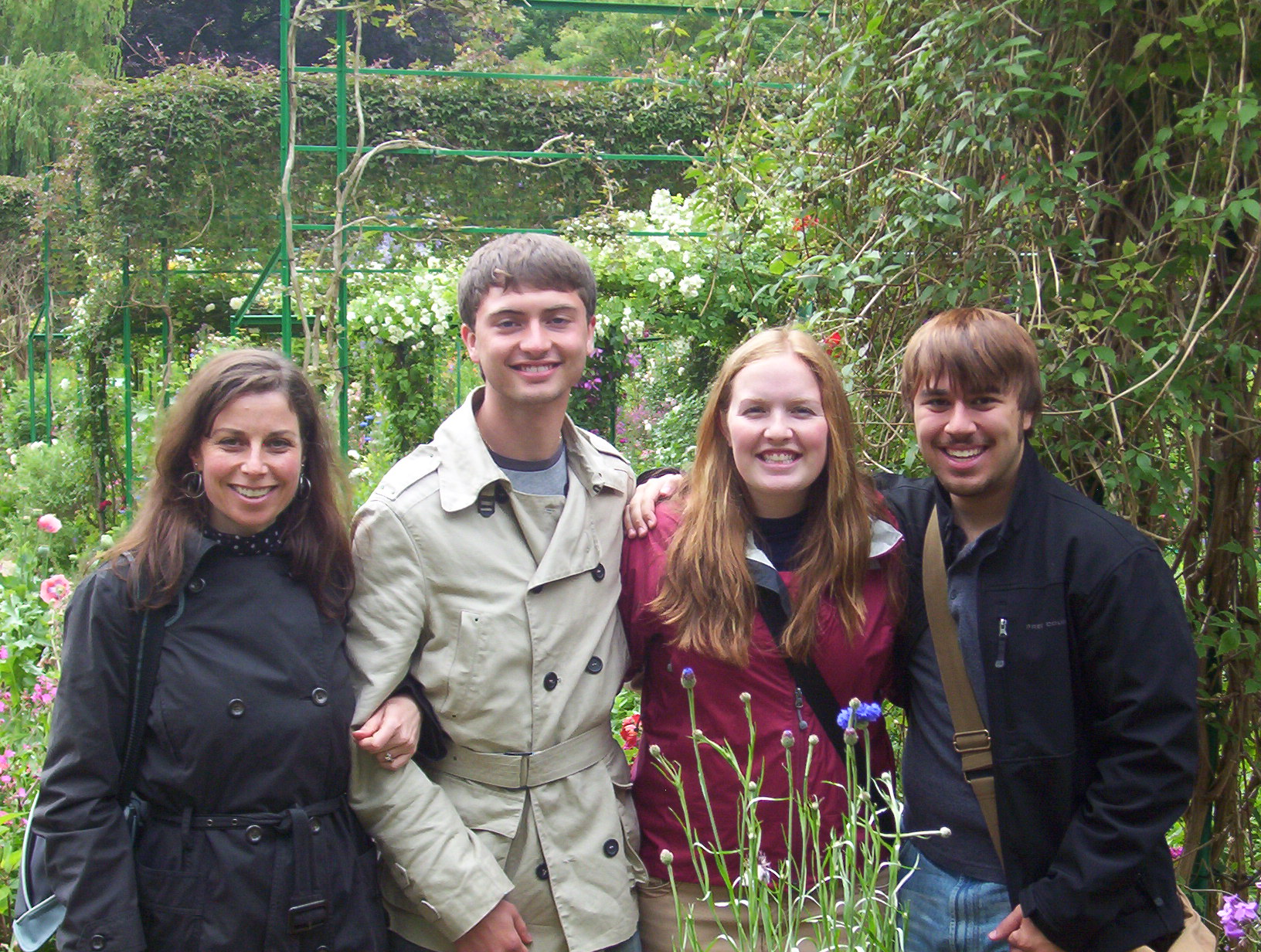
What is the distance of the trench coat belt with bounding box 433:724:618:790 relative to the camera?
204 centimetres

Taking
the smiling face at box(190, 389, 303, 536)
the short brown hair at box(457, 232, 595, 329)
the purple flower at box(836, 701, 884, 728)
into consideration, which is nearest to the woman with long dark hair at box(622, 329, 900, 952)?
the short brown hair at box(457, 232, 595, 329)

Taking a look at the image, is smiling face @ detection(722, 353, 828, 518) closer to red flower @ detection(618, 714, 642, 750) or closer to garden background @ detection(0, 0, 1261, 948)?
garden background @ detection(0, 0, 1261, 948)

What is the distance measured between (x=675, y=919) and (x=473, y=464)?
0.90m

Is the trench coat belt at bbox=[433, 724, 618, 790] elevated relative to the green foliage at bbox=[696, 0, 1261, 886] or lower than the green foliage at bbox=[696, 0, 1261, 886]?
lower

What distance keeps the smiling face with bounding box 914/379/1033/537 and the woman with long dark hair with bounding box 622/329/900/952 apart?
0.63 feet

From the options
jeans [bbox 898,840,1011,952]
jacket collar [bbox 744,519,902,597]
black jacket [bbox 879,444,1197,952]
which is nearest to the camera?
black jacket [bbox 879,444,1197,952]

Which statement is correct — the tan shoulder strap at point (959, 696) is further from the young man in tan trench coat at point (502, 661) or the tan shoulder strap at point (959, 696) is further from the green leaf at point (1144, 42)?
the green leaf at point (1144, 42)

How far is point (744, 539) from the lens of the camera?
2.11 metres

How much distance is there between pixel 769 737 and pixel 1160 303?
1048 mm

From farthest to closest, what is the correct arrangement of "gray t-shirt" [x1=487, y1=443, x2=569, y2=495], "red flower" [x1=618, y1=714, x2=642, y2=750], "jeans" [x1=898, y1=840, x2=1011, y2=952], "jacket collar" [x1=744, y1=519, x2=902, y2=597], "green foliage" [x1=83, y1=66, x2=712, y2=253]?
"green foliage" [x1=83, y1=66, x2=712, y2=253] → "red flower" [x1=618, y1=714, x2=642, y2=750] → "gray t-shirt" [x1=487, y1=443, x2=569, y2=495] → "jacket collar" [x1=744, y1=519, x2=902, y2=597] → "jeans" [x1=898, y1=840, x2=1011, y2=952]

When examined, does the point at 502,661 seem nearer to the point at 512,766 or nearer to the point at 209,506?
the point at 512,766

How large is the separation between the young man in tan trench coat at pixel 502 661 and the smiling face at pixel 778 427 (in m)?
0.32

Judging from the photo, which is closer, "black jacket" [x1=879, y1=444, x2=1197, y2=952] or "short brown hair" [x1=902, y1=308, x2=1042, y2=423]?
"black jacket" [x1=879, y1=444, x2=1197, y2=952]

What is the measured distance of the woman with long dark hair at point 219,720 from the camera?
181cm
